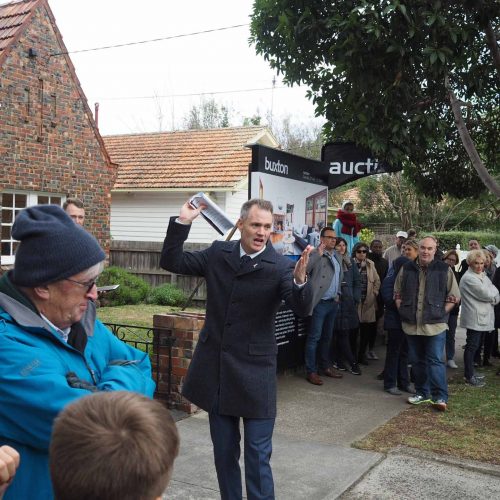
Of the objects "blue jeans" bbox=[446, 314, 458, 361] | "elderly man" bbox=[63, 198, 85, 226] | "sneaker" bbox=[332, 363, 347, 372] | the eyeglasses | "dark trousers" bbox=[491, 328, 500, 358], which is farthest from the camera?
"dark trousers" bbox=[491, 328, 500, 358]

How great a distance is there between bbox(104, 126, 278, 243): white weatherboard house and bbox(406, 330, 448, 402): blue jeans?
10.8 meters

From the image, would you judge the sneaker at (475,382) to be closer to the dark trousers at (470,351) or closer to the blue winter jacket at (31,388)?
the dark trousers at (470,351)

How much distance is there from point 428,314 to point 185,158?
14.2 metres

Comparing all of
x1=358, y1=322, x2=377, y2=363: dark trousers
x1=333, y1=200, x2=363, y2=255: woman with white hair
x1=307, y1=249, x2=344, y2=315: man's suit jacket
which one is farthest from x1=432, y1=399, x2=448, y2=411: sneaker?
x1=333, y1=200, x2=363, y2=255: woman with white hair

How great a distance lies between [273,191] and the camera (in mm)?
7543

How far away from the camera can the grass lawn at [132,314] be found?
38.0ft

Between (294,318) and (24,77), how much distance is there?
7.99m

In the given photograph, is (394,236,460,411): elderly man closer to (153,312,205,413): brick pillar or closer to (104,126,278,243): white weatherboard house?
(153,312,205,413): brick pillar

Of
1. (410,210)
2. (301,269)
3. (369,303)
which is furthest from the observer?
(410,210)

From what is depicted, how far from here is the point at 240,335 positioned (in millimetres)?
3826

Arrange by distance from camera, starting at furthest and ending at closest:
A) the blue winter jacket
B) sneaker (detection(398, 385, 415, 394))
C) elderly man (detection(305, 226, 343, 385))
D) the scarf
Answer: the scarf < elderly man (detection(305, 226, 343, 385)) < sneaker (detection(398, 385, 415, 394)) < the blue winter jacket

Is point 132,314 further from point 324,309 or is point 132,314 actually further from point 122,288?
point 324,309

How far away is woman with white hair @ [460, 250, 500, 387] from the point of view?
27.8 feet

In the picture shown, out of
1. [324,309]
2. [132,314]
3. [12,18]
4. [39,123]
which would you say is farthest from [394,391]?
[12,18]
